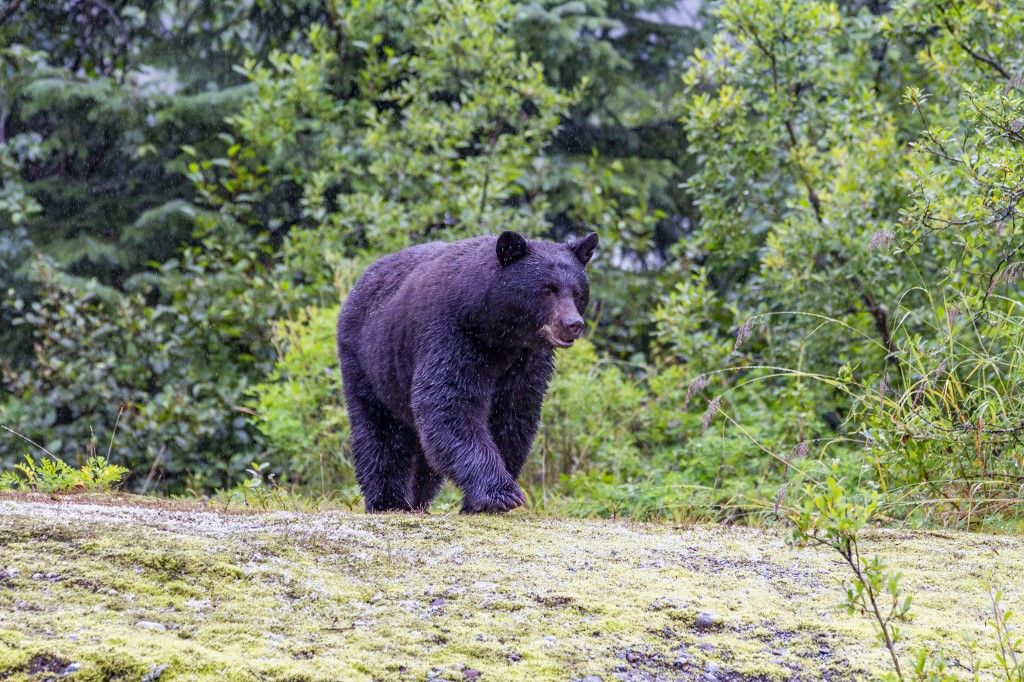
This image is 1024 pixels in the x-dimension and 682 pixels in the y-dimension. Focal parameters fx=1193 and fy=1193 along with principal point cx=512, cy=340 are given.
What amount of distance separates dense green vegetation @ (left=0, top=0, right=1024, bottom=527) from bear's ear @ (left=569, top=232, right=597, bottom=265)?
132 centimetres

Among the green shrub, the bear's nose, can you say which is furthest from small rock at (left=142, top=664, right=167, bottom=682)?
the green shrub

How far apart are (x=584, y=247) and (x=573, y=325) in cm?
70

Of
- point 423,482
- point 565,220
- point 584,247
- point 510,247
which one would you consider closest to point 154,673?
point 510,247

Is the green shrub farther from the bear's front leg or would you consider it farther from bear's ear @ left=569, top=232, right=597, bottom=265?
bear's ear @ left=569, top=232, right=597, bottom=265

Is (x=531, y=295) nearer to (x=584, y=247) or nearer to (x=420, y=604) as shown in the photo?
(x=584, y=247)

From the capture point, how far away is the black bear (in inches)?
229

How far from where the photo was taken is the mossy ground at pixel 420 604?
3.10 metres

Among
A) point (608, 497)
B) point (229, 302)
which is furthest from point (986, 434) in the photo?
point (229, 302)

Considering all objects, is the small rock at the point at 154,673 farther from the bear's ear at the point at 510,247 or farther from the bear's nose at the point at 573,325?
the bear's ear at the point at 510,247

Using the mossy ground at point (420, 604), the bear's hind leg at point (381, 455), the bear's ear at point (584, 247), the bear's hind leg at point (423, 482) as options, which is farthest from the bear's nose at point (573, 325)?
the bear's hind leg at point (423, 482)

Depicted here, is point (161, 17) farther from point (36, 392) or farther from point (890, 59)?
point (890, 59)

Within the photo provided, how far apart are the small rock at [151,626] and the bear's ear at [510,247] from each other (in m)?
3.01

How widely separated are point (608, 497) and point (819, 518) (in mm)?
4671

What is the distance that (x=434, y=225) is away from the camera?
11820 millimetres
